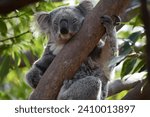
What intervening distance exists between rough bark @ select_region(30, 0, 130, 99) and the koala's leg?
0.49m

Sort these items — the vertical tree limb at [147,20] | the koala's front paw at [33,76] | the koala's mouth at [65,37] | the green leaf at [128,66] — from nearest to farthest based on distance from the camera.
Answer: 1. the vertical tree limb at [147,20]
2. the green leaf at [128,66]
3. the koala's mouth at [65,37]
4. the koala's front paw at [33,76]

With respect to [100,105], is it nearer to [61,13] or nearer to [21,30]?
[61,13]

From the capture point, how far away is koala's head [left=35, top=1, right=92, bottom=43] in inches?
124

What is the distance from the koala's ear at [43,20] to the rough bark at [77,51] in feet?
3.77

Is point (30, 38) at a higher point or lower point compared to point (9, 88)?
higher

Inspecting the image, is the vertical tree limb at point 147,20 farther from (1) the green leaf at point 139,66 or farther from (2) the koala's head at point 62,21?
(2) the koala's head at point 62,21

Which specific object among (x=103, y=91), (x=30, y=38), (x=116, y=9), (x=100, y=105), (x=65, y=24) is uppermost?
(x=116, y=9)

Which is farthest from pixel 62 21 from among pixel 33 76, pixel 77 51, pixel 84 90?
pixel 77 51

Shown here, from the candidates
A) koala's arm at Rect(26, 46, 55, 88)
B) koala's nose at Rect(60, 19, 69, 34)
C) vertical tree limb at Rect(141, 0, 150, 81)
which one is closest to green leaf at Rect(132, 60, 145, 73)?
koala's nose at Rect(60, 19, 69, 34)

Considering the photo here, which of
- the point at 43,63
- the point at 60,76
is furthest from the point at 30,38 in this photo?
the point at 60,76

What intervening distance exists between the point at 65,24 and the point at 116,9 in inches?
35.4

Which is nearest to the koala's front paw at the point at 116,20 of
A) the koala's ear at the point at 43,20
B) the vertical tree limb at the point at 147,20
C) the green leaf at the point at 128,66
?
the green leaf at the point at 128,66

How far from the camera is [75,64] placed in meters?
2.48

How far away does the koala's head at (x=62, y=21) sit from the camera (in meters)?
3.16
